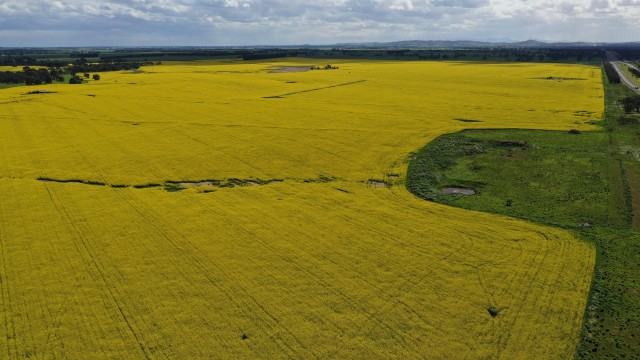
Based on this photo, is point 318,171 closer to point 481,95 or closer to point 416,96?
point 416,96

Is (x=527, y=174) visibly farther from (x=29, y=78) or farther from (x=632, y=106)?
(x=29, y=78)

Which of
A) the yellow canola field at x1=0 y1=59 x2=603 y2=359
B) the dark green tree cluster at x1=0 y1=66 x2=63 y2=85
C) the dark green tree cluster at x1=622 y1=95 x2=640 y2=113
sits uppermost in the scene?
the dark green tree cluster at x1=0 y1=66 x2=63 y2=85

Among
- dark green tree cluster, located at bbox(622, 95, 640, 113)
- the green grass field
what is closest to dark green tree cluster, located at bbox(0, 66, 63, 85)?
the green grass field

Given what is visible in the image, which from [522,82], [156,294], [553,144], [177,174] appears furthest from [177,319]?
[522,82]

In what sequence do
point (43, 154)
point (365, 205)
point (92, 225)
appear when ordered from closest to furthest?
point (92, 225), point (365, 205), point (43, 154)

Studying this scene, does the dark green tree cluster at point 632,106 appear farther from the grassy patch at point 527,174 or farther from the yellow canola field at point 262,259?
the yellow canola field at point 262,259

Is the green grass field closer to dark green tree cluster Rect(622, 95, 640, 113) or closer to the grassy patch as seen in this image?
the grassy patch

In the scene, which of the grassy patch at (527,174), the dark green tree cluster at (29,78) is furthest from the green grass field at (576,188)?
the dark green tree cluster at (29,78)

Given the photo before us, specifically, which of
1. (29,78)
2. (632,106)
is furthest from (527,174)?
(29,78)
